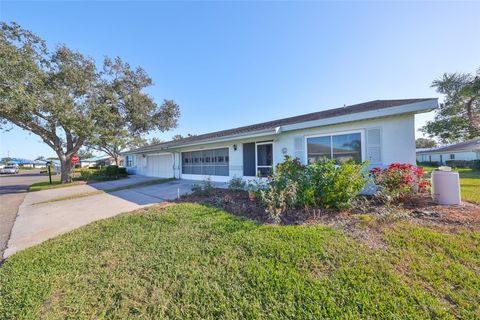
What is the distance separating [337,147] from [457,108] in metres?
17.7

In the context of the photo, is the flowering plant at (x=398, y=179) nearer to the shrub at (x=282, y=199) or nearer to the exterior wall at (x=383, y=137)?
the exterior wall at (x=383, y=137)

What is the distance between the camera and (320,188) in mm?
4863

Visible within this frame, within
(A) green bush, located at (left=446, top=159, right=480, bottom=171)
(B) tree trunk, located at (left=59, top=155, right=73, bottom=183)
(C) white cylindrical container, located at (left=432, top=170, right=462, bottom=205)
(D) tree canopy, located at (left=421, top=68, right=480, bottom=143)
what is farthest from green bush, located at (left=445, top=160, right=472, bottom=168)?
(B) tree trunk, located at (left=59, top=155, right=73, bottom=183)

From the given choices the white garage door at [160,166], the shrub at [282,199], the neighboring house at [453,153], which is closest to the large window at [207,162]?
the white garage door at [160,166]

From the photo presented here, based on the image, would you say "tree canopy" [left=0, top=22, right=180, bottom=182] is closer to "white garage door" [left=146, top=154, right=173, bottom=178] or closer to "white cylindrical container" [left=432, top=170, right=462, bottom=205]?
"white garage door" [left=146, top=154, right=173, bottom=178]

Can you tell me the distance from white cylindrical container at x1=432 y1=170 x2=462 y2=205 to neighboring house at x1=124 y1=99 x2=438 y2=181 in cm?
90

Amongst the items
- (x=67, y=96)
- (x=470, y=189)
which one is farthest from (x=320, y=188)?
(x=67, y=96)

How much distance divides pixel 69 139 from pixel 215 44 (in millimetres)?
14664

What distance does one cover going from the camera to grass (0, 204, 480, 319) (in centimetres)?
207

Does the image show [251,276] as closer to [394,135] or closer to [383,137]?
[383,137]

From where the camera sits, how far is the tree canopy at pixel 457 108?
14.7m

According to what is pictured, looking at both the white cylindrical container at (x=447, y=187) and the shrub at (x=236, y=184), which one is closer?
the white cylindrical container at (x=447, y=187)

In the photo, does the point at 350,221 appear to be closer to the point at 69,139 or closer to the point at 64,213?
the point at 64,213

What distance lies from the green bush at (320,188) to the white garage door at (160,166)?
12742 mm
